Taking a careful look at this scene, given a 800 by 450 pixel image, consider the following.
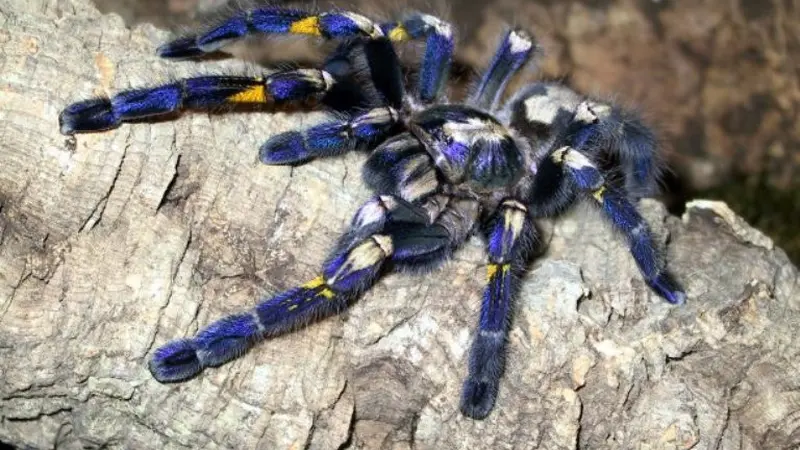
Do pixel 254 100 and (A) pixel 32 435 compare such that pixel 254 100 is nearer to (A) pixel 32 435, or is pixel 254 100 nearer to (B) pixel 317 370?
(B) pixel 317 370

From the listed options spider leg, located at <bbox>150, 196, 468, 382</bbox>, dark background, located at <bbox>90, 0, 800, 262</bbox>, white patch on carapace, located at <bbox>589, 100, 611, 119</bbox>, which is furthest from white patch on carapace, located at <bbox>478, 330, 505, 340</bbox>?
dark background, located at <bbox>90, 0, 800, 262</bbox>

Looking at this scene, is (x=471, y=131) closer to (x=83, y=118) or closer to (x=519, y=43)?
(x=519, y=43)

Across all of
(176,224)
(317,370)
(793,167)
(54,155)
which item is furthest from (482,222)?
(793,167)

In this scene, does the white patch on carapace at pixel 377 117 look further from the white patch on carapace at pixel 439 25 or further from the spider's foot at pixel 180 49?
the spider's foot at pixel 180 49

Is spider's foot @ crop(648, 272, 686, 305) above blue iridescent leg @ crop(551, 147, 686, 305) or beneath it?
beneath

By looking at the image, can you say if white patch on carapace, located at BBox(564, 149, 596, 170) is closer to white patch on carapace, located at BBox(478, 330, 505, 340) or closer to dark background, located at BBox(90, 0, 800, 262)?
white patch on carapace, located at BBox(478, 330, 505, 340)
